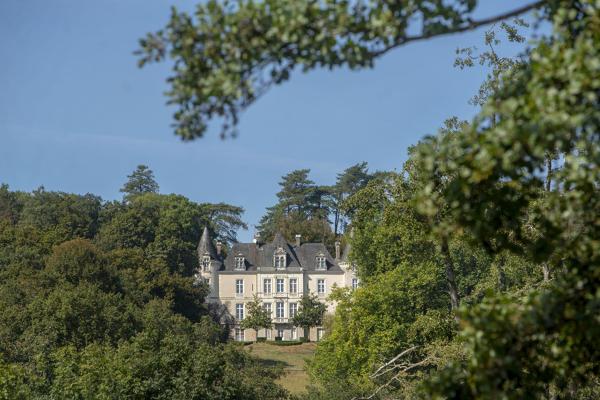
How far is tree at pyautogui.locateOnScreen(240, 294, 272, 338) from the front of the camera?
61438 millimetres

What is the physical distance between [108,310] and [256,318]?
29.3m

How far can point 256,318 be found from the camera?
61500 mm

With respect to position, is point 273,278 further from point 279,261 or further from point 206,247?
point 206,247

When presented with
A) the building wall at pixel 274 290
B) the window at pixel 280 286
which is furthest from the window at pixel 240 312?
the window at pixel 280 286

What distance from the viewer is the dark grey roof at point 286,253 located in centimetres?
6462

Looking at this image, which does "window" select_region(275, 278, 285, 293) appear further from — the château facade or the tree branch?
the tree branch

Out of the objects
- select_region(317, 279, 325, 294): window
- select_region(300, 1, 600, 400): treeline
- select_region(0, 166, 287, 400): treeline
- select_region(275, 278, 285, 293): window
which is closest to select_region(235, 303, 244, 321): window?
select_region(275, 278, 285, 293): window

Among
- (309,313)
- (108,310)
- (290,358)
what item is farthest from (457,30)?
(309,313)

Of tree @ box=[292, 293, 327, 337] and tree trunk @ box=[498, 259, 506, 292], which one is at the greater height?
tree trunk @ box=[498, 259, 506, 292]

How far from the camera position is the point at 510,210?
17.3 ft

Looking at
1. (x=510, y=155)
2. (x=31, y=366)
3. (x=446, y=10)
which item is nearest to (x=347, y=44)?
(x=446, y=10)

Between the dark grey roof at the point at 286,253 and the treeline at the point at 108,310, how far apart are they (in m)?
4.72

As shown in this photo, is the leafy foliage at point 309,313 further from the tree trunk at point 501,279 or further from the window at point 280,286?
the tree trunk at point 501,279

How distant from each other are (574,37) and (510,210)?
1447mm
